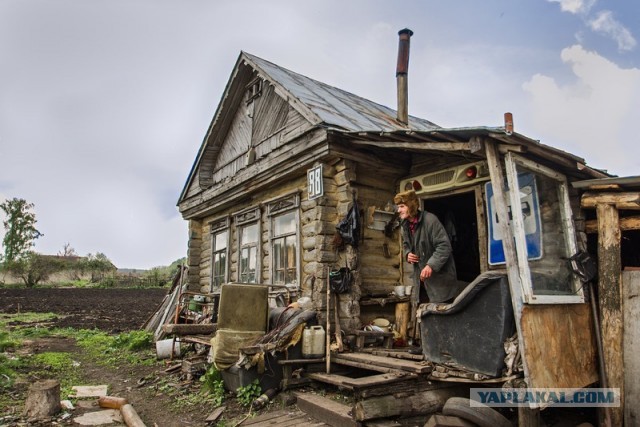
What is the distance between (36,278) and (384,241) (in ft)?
132

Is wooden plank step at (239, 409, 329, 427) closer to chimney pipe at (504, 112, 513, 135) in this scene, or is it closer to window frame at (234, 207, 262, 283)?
chimney pipe at (504, 112, 513, 135)

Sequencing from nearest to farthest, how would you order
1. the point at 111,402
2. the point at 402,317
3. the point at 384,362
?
the point at 384,362 < the point at 111,402 < the point at 402,317

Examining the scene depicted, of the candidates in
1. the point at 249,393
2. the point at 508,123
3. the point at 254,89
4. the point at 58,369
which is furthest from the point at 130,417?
the point at 254,89

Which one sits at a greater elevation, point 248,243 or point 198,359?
point 248,243

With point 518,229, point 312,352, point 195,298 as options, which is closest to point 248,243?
point 195,298

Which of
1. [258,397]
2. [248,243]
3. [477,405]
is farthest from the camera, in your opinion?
[248,243]

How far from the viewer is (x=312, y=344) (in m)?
5.82

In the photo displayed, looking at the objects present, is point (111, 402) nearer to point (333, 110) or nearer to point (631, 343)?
point (333, 110)

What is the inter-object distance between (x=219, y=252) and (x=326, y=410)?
746cm

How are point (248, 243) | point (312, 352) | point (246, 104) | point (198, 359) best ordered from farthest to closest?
point (246, 104)
point (248, 243)
point (198, 359)
point (312, 352)

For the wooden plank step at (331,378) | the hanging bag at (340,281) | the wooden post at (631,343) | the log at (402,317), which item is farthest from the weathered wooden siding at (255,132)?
the wooden post at (631,343)

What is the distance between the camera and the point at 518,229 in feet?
13.6

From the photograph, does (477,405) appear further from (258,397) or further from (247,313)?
(247,313)

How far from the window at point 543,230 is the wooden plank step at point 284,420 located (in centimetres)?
272
